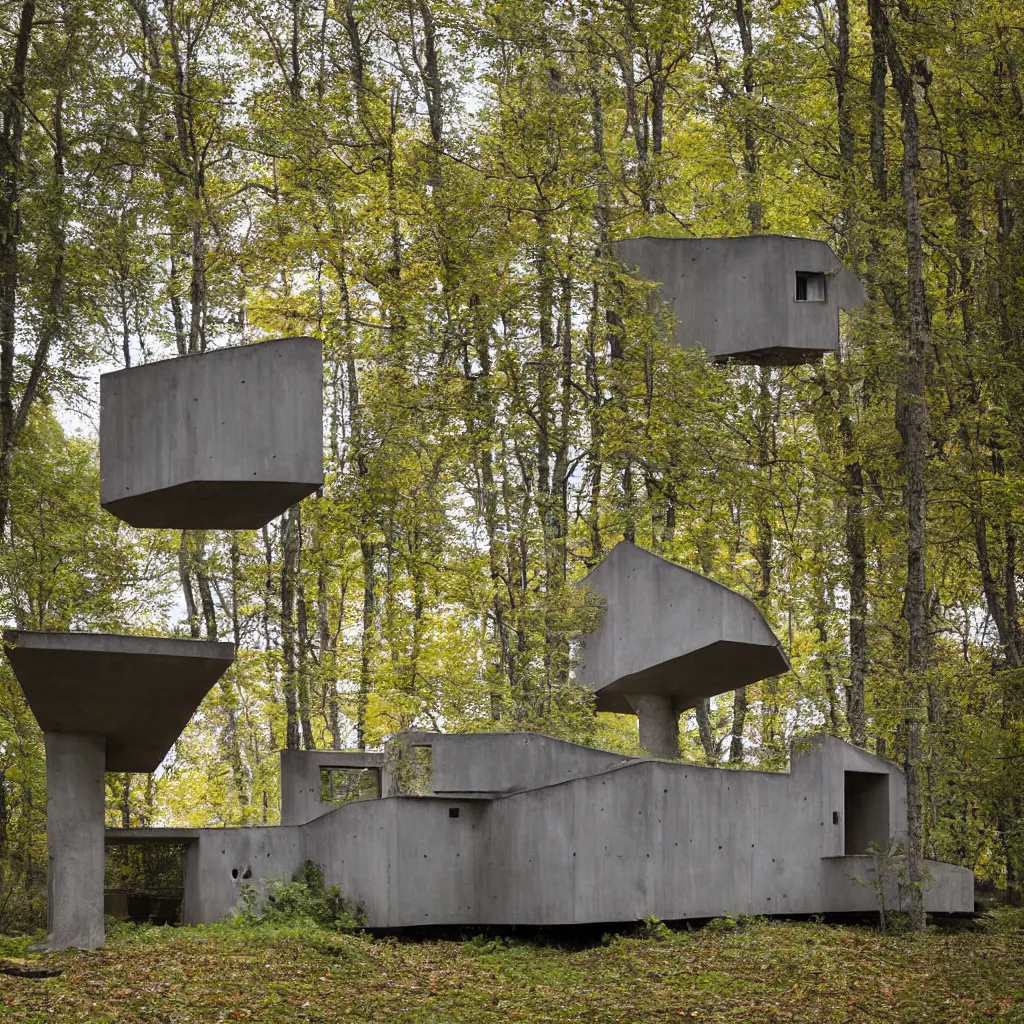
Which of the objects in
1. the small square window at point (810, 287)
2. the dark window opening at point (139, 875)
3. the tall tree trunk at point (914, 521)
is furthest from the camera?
the small square window at point (810, 287)

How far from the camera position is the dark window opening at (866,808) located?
1792 centimetres

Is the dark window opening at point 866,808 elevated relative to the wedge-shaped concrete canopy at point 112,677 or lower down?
lower down

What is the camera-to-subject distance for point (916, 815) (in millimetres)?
16031

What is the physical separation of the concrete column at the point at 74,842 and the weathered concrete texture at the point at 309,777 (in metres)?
5.89

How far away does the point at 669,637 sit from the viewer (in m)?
17.0

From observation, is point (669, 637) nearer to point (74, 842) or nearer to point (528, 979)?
point (528, 979)

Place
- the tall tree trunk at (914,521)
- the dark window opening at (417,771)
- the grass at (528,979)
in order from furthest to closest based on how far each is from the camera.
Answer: the dark window opening at (417,771) → the tall tree trunk at (914,521) → the grass at (528,979)

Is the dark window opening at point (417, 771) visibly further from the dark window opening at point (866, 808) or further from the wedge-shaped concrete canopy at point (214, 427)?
the wedge-shaped concrete canopy at point (214, 427)

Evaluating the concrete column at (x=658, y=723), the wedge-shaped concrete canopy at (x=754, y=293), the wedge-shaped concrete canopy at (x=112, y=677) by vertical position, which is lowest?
the concrete column at (x=658, y=723)

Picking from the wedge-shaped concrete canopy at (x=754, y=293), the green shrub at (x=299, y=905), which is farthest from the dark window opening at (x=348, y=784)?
the wedge-shaped concrete canopy at (x=754, y=293)

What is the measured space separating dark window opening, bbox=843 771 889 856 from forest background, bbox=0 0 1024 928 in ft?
3.14

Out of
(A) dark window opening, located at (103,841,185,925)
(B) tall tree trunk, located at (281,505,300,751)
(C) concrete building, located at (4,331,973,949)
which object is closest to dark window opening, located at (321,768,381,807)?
(C) concrete building, located at (4,331,973,949)

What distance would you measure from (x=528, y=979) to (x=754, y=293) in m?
11.5

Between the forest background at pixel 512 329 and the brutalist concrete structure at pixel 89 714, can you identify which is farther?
the forest background at pixel 512 329
